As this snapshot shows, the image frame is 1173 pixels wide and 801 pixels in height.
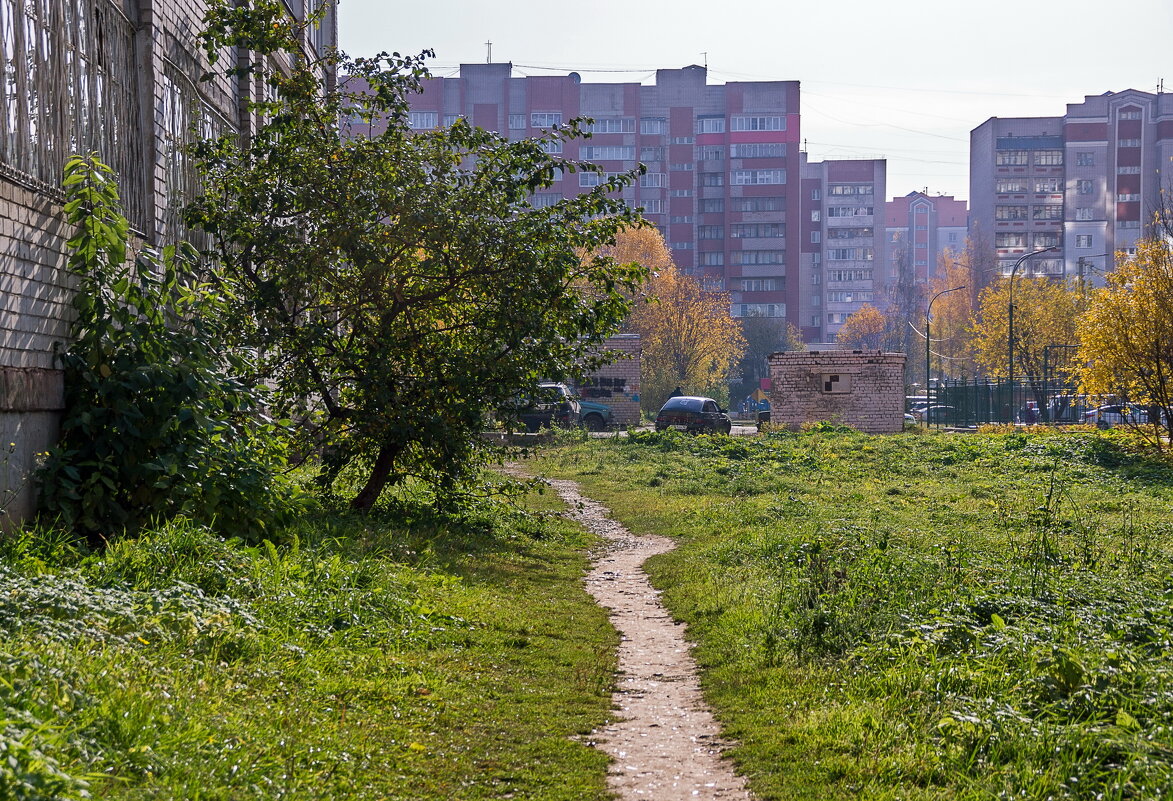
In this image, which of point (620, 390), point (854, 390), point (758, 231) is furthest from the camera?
point (758, 231)

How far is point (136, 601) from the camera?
6203 millimetres

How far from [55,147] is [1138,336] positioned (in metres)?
24.1

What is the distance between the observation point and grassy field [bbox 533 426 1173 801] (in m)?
5.06

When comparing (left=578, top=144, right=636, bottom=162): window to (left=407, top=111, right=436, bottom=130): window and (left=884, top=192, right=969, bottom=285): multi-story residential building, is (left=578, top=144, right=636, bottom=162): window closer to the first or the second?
(left=407, top=111, right=436, bottom=130): window

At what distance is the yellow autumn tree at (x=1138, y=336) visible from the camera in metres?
25.9

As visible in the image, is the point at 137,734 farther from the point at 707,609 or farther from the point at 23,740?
the point at 707,609

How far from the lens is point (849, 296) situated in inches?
5261

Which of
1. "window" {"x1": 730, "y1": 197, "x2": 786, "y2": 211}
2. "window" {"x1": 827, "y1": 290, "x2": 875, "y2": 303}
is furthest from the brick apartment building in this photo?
"window" {"x1": 827, "y1": 290, "x2": 875, "y2": 303}

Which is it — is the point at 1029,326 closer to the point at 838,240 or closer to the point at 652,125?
the point at 652,125

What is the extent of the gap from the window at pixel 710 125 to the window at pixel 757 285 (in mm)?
14636

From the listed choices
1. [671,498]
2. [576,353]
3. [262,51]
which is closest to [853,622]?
[576,353]

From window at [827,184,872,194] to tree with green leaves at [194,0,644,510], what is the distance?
119m

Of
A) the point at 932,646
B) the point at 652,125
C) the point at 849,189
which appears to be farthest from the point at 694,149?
the point at 932,646

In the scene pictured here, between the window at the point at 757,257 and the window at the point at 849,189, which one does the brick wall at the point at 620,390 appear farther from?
the window at the point at 849,189
